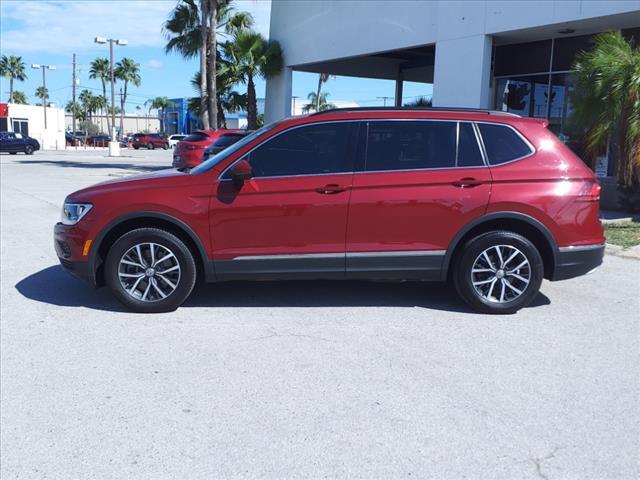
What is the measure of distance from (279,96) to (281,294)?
19224mm

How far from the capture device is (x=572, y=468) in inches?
126

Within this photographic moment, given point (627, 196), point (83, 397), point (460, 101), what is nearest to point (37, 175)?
point (460, 101)

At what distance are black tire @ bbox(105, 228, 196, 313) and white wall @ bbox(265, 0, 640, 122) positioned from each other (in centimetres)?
1045

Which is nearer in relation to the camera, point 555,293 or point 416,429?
point 416,429

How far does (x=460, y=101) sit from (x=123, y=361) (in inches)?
521

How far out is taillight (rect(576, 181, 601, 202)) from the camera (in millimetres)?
5785

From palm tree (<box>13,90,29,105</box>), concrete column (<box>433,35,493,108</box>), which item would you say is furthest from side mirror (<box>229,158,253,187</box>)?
palm tree (<box>13,90,29,105</box>)

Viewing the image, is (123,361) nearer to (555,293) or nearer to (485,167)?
(485,167)

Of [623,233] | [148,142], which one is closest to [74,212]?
[623,233]

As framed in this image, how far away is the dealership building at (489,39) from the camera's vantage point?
13.5 metres

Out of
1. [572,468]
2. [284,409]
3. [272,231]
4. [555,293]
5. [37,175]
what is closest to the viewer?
[572,468]

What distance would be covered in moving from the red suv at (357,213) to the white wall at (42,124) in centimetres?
5666

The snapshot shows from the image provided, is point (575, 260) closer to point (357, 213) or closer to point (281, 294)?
point (357, 213)

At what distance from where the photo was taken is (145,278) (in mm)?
5684
